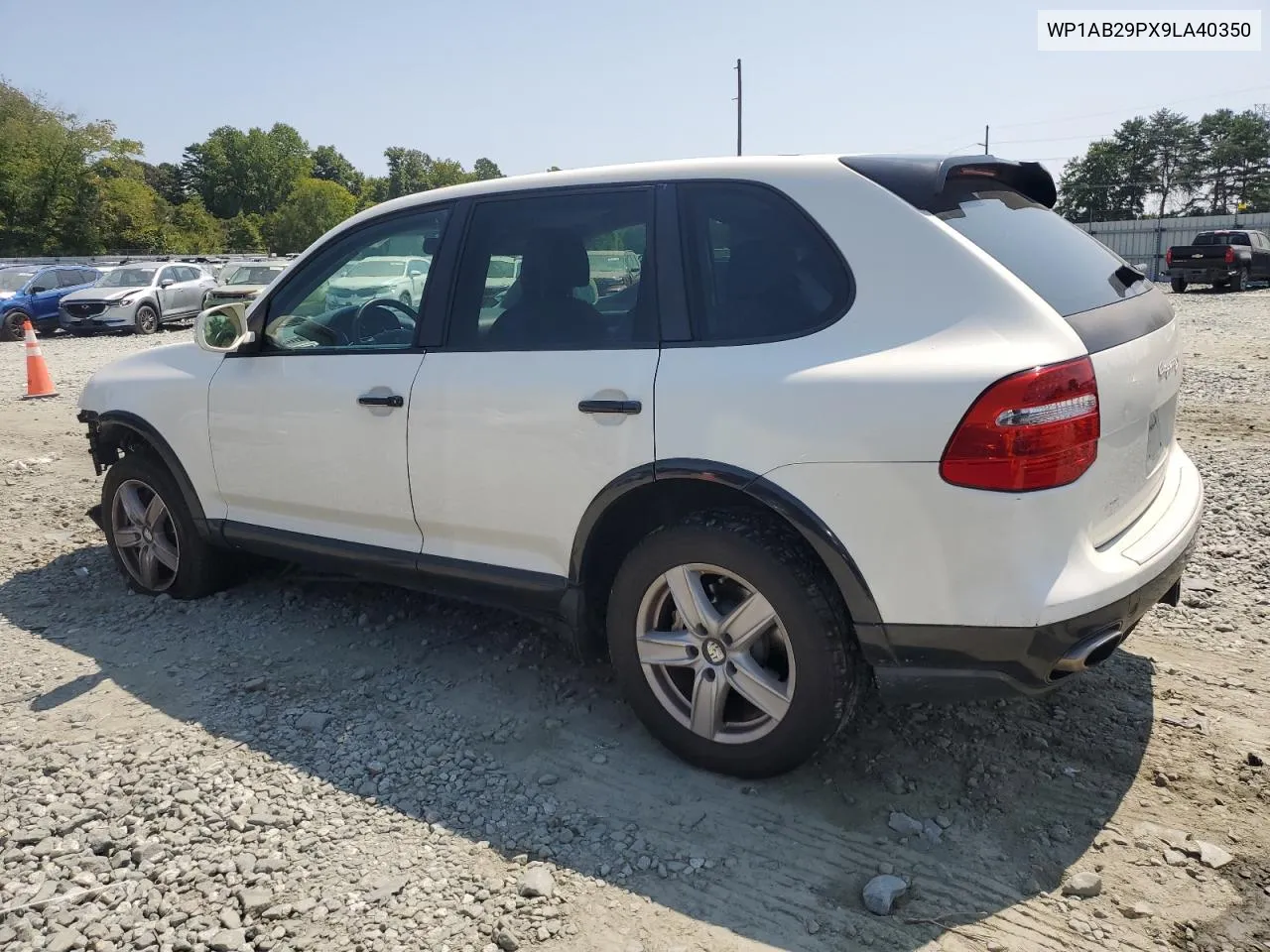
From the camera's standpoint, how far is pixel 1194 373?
10.5 metres

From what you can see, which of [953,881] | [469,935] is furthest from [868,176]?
[469,935]

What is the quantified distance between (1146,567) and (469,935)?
212 centimetres

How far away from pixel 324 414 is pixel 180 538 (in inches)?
53.2

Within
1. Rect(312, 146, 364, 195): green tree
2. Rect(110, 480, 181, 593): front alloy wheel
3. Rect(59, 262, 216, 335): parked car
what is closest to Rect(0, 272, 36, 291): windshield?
Rect(59, 262, 216, 335): parked car

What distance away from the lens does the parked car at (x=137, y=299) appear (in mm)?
21516

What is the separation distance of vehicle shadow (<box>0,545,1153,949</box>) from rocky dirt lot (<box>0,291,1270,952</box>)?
0.01 m

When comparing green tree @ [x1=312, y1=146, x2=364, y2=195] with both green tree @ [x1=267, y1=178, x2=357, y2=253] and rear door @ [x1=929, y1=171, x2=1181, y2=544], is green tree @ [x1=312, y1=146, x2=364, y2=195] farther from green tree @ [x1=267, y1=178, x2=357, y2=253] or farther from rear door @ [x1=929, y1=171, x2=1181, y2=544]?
rear door @ [x1=929, y1=171, x2=1181, y2=544]

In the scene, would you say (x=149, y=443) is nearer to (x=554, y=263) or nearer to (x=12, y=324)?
(x=554, y=263)

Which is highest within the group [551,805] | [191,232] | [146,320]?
[191,232]

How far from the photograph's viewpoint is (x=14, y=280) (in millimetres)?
23922

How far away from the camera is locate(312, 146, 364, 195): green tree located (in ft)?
435

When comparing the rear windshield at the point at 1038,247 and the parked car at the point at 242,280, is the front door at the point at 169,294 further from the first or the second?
the rear windshield at the point at 1038,247

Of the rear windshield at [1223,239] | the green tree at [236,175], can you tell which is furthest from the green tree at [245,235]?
the rear windshield at [1223,239]

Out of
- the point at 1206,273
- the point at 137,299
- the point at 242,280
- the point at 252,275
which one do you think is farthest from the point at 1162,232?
the point at 137,299
